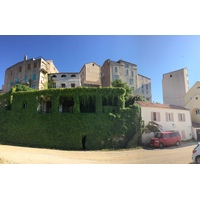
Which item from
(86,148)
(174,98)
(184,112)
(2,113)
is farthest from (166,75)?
(2,113)

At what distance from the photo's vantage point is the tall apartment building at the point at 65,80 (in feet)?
32.1

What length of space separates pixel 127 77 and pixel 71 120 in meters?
3.68

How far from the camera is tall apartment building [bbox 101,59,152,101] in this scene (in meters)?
5.93

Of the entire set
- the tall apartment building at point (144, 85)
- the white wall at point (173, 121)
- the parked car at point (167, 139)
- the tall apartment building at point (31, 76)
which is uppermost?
the tall apartment building at point (31, 76)

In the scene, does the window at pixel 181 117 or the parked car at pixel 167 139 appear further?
the window at pixel 181 117

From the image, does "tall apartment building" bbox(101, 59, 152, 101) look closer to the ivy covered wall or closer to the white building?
the white building

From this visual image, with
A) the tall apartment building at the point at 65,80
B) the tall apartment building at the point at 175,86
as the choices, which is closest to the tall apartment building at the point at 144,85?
the tall apartment building at the point at 175,86

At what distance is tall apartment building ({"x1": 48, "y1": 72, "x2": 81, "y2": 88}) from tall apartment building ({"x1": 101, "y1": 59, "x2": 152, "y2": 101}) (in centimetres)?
216

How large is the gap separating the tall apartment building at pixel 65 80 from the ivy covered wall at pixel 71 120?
51.1 inches

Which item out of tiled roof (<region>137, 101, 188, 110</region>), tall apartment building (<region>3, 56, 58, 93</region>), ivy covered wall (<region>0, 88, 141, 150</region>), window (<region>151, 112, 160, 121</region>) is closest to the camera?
tiled roof (<region>137, 101, 188, 110</region>)

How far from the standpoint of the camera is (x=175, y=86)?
17.0 feet

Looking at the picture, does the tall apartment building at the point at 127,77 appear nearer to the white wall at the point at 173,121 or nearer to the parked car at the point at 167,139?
the white wall at the point at 173,121

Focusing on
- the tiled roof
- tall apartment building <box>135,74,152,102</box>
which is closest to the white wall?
the tiled roof

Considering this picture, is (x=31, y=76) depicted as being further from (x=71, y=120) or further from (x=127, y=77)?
(x=127, y=77)
